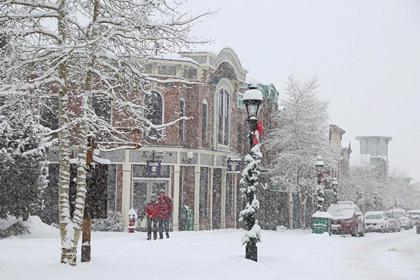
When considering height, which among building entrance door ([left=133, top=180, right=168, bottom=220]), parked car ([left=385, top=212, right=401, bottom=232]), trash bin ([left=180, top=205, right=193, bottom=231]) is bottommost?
parked car ([left=385, top=212, right=401, bottom=232])

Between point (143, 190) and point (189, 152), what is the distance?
107 inches

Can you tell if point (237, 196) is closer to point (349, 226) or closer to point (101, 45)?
point (349, 226)

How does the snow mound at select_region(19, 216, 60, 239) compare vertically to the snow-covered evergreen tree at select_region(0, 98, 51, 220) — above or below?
below

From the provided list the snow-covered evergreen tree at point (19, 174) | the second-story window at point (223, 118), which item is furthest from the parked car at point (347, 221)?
the snow-covered evergreen tree at point (19, 174)

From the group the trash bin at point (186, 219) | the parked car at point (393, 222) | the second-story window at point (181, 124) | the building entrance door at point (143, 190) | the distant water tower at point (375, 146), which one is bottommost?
the parked car at point (393, 222)

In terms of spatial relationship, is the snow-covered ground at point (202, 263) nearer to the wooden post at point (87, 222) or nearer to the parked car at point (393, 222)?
the wooden post at point (87, 222)

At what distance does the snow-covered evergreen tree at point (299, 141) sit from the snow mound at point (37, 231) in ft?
61.4

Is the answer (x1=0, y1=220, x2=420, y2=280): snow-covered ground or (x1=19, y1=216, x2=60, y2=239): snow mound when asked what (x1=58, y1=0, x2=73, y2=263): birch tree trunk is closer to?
(x1=0, y1=220, x2=420, y2=280): snow-covered ground

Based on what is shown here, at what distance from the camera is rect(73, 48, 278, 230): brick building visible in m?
29.4

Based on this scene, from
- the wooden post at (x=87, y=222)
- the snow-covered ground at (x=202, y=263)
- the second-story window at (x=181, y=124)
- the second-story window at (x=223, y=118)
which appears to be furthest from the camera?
the second-story window at (x=223, y=118)

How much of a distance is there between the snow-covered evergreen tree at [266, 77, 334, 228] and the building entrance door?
10648mm

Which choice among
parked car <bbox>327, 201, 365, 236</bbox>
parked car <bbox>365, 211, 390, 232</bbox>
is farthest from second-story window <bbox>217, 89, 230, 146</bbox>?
parked car <bbox>365, 211, 390, 232</bbox>

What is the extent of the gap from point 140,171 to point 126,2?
59.9 feet

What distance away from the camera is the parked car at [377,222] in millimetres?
39812
